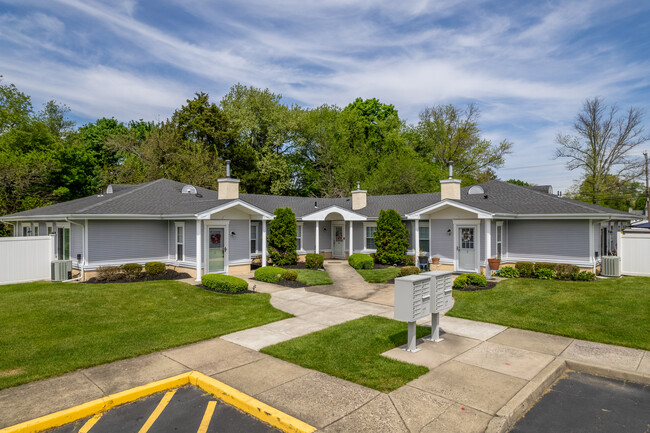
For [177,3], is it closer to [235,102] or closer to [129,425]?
[129,425]

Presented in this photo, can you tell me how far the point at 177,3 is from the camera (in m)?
14.4

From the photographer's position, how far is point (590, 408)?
19.2 ft

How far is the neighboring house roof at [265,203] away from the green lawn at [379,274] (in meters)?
3.76

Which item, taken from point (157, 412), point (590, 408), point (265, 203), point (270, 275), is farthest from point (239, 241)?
point (590, 408)

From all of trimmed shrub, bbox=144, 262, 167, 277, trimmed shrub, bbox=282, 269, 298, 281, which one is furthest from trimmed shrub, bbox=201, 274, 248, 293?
trimmed shrub, bbox=144, 262, 167, 277

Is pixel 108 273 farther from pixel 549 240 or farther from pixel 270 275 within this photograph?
pixel 549 240

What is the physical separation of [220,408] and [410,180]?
117 ft

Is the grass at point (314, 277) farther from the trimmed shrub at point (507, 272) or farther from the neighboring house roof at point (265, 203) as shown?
the trimmed shrub at point (507, 272)

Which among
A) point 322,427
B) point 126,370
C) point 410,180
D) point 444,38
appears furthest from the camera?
point 410,180

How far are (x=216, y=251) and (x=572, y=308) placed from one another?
14.1m

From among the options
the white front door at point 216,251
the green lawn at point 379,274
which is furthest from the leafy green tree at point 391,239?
the white front door at point 216,251

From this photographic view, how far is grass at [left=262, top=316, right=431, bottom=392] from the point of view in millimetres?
6699

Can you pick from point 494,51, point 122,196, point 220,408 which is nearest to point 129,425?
point 220,408

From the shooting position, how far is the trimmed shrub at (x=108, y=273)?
16.0 metres
